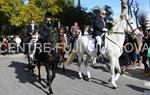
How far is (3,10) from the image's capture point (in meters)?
39.8

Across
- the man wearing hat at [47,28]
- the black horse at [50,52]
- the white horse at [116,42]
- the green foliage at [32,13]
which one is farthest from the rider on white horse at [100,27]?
the green foliage at [32,13]

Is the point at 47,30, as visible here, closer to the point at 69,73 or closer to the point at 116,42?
the point at 116,42

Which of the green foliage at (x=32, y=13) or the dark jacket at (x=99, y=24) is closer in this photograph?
the dark jacket at (x=99, y=24)

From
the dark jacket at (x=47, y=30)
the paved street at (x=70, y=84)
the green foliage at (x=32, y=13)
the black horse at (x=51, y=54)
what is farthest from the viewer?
the green foliage at (x=32, y=13)

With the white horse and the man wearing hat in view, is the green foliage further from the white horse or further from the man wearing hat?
the man wearing hat

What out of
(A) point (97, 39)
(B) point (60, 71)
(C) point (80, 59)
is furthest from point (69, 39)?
(A) point (97, 39)

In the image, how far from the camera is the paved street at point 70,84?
1296 centimetres

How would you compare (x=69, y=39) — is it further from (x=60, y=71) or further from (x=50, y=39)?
(x=50, y=39)

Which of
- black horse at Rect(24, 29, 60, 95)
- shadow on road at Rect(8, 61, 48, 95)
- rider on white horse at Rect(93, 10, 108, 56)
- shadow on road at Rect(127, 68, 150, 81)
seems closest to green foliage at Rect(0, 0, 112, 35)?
shadow on road at Rect(8, 61, 48, 95)

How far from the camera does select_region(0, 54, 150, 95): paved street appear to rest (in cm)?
1296

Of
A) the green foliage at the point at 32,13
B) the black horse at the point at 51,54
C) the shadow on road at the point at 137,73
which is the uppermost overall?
the green foliage at the point at 32,13

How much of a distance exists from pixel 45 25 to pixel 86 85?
2.86 metres

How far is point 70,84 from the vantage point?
14336 millimetres

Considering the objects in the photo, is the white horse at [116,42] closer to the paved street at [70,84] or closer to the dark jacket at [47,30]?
the paved street at [70,84]
